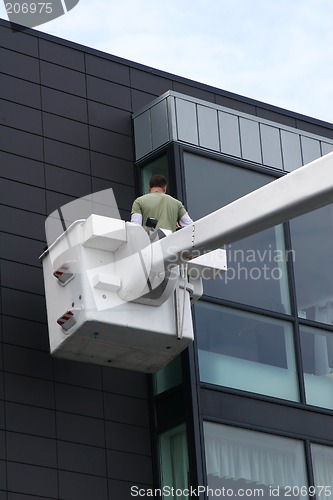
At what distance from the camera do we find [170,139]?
18.8 m

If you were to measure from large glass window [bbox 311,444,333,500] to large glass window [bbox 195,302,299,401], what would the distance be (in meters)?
0.76

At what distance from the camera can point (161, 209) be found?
1619 centimetres

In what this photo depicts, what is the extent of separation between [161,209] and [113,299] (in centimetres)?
144

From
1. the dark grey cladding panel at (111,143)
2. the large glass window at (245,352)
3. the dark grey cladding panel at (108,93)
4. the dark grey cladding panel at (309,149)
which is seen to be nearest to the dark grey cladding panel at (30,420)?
the large glass window at (245,352)

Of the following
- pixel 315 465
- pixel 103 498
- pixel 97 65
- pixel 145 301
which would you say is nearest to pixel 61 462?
pixel 103 498

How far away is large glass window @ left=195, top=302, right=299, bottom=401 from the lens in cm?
1759

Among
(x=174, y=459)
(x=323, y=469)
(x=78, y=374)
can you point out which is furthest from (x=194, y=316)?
(x=323, y=469)

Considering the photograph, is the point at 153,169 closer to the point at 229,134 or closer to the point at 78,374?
the point at 229,134

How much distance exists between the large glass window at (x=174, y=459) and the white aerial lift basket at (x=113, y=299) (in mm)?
1351

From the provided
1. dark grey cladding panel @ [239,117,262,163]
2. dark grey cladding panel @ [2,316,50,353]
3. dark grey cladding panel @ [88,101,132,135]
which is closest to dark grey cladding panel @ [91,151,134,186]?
dark grey cladding panel @ [88,101,132,135]

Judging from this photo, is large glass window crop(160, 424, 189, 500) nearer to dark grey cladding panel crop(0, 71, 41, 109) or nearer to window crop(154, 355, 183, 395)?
window crop(154, 355, 183, 395)

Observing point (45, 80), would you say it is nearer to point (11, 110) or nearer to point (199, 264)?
point (11, 110)

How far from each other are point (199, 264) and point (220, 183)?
3.37 m

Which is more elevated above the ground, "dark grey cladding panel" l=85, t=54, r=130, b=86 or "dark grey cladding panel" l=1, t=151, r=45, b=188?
"dark grey cladding panel" l=85, t=54, r=130, b=86
